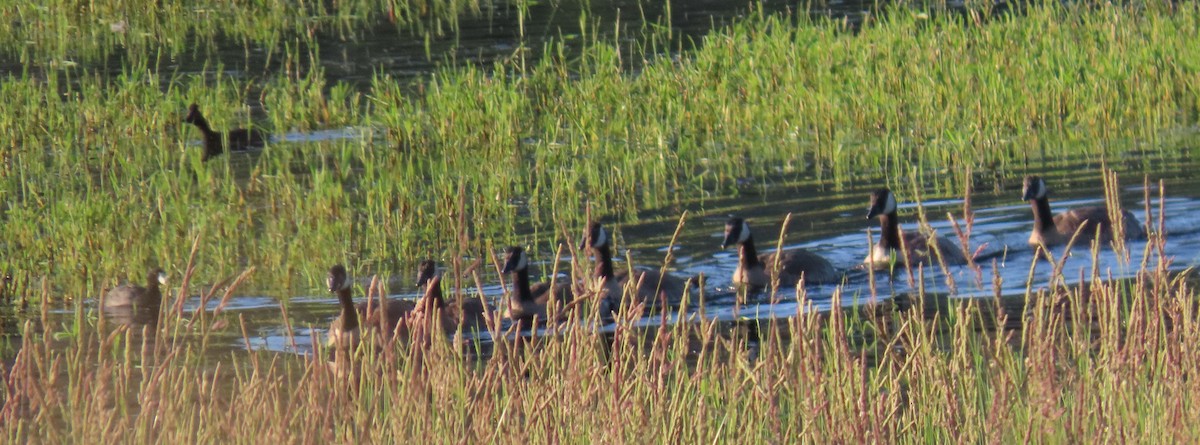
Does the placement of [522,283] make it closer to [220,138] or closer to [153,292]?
[153,292]

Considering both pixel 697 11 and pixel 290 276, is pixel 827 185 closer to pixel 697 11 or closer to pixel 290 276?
pixel 290 276

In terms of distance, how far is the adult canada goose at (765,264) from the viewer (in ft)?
31.3

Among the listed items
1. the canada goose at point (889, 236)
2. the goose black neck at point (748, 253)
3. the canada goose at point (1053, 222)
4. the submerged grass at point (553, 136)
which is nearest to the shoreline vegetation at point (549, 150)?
the submerged grass at point (553, 136)

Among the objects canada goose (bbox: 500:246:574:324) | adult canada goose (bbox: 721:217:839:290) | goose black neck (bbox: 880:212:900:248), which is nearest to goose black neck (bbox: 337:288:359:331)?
canada goose (bbox: 500:246:574:324)

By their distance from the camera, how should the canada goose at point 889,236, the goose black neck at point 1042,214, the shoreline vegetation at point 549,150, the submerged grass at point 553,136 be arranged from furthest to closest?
the goose black neck at point 1042,214 < the submerged grass at point 553,136 < the canada goose at point 889,236 < the shoreline vegetation at point 549,150

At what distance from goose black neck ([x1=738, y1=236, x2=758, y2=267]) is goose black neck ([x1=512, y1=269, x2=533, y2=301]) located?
1.28 m

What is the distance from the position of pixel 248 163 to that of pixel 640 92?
3273 mm

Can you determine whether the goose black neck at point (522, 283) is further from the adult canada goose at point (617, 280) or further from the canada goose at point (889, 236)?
Result: the canada goose at point (889, 236)

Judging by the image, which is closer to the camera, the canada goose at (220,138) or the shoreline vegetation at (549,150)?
the shoreline vegetation at (549,150)

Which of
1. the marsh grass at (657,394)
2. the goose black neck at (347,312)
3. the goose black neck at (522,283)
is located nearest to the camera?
the marsh grass at (657,394)

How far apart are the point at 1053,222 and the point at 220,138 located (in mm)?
6537

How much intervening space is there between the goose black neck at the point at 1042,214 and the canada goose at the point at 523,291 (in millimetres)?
3045

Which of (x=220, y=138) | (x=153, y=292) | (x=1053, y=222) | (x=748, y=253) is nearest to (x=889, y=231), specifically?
(x=1053, y=222)

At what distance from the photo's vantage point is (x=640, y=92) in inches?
569
